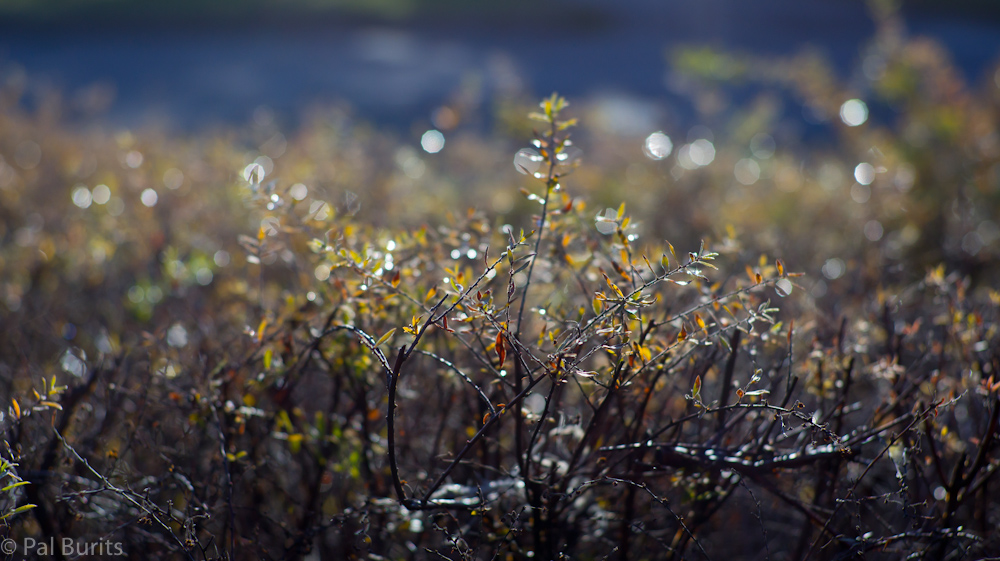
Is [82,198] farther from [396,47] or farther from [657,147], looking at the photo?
[396,47]

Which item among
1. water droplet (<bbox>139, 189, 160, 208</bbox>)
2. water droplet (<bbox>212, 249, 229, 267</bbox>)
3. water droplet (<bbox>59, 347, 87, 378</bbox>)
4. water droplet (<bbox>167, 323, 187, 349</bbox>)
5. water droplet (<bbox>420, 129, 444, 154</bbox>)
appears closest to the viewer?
water droplet (<bbox>59, 347, 87, 378</bbox>)

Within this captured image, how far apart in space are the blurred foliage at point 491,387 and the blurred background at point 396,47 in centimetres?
675

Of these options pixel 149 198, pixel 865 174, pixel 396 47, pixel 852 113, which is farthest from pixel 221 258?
pixel 396 47

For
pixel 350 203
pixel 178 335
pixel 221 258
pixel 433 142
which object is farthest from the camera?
pixel 433 142

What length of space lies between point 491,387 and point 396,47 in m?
13.9

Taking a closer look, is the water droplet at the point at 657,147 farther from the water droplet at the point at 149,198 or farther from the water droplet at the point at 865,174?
the water droplet at the point at 149,198

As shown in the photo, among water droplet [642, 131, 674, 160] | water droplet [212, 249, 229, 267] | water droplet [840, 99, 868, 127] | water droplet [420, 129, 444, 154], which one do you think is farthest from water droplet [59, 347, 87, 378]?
water droplet [840, 99, 868, 127]

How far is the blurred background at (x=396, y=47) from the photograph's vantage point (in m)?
11.5

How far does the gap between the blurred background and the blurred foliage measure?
6.75m

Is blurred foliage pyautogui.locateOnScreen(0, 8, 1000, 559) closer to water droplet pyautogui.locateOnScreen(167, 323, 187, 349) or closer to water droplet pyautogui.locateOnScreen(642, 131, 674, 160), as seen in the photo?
water droplet pyautogui.locateOnScreen(167, 323, 187, 349)

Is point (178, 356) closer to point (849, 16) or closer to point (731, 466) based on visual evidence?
point (731, 466)

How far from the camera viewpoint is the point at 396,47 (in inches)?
580

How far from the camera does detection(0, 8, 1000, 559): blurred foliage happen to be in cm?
172

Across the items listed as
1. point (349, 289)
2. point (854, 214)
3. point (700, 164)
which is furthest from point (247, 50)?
point (349, 289)
